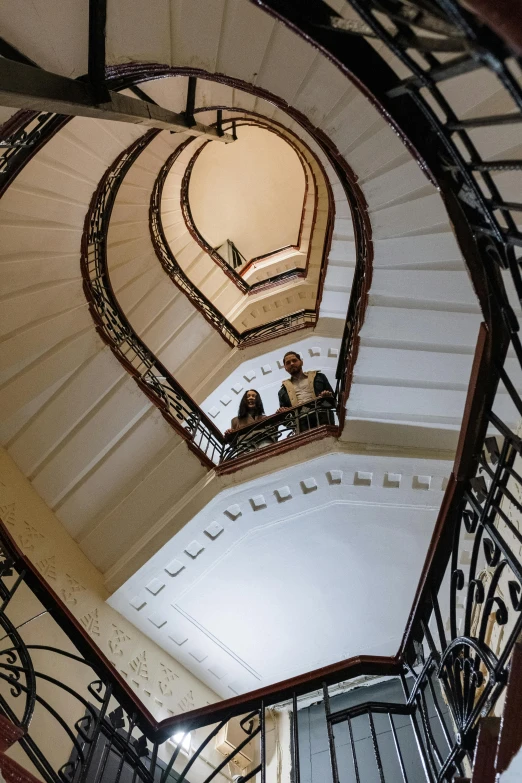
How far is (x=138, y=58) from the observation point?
440 cm

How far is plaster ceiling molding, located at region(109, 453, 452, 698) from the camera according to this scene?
5.39 m

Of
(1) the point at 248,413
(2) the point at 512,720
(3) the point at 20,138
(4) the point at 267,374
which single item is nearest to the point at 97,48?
(3) the point at 20,138

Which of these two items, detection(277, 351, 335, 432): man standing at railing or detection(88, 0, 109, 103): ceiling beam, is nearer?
detection(88, 0, 109, 103): ceiling beam

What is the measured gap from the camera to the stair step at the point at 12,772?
2047 mm

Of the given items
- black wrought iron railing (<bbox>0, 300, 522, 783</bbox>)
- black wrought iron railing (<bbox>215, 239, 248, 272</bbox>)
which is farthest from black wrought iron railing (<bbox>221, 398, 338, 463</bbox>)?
black wrought iron railing (<bbox>215, 239, 248, 272</bbox>)

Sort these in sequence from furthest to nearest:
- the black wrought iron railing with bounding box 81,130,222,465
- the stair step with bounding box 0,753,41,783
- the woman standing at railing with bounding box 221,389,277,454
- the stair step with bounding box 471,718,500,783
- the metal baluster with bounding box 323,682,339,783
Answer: the black wrought iron railing with bounding box 81,130,222,465 < the woman standing at railing with bounding box 221,389,277,454 < the metal baluster with bounding box 323,682,339,783 < the stair step with bounding box 0,753,41,783 < the stair step with bounding box 471,718,500,783

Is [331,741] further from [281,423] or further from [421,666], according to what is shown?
[281,423]

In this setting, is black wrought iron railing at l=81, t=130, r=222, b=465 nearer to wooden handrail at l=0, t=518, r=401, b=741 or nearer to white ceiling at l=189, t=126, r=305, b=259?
wooden handrail at l=0, t=518, r=401, b=741

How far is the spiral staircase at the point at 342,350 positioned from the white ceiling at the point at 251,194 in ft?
23.2

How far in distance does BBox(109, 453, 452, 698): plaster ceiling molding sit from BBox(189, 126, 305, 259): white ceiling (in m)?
10.9

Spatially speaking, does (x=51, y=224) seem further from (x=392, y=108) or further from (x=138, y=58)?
(x=392, y=108)

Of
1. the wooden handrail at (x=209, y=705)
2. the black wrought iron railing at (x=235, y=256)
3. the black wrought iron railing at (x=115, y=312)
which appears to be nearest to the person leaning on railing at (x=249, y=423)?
the black wrought iron railing at (x=115, y=312)

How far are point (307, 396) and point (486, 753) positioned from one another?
5358mm

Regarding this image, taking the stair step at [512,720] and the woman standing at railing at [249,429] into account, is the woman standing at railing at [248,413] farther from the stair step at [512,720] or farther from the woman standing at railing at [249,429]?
the stair step at [512,720]
